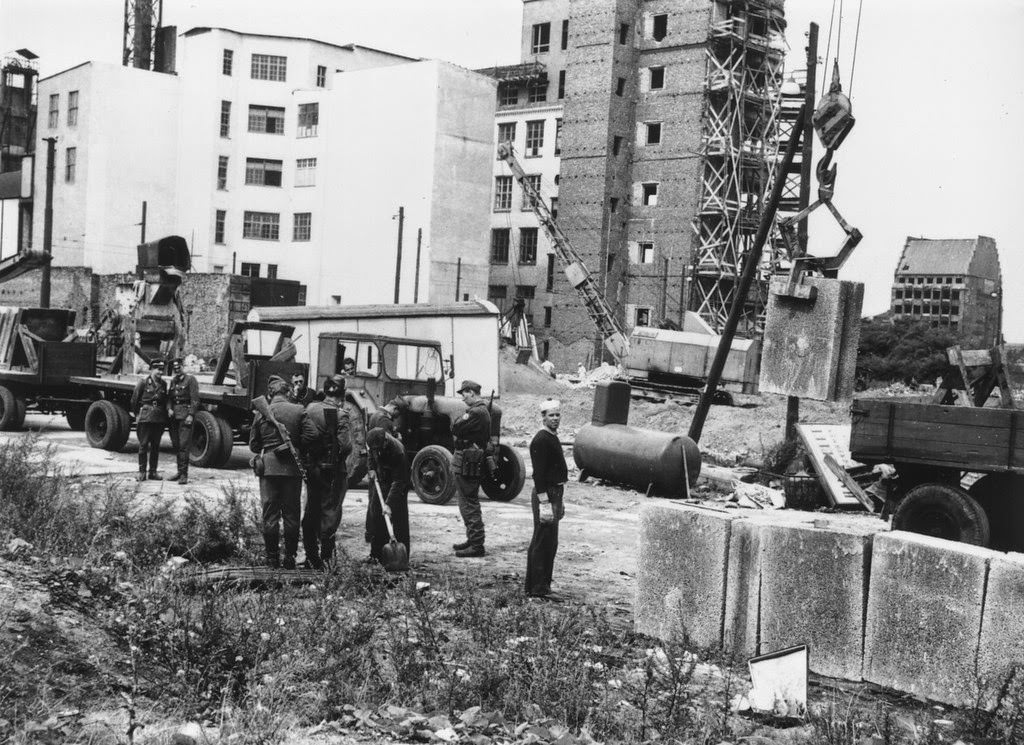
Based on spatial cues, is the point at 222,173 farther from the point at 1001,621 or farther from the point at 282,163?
the point at 1001,621

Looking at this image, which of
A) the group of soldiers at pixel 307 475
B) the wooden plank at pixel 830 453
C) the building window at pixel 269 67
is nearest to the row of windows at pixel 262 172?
the building window at pixel 269 67

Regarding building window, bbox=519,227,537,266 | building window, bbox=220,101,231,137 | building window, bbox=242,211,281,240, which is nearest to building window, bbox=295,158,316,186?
building window, bbox=242,211,281,240

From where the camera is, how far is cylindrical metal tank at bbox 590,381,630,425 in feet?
66.2

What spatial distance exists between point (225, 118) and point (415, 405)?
4606cm

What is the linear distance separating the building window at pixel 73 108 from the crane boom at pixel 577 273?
20.8 metres

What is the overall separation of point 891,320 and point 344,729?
5395cm

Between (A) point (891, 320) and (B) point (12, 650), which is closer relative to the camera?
(B) point (12, 650)

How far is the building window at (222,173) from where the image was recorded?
192 feet

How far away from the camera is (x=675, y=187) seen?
57.9m

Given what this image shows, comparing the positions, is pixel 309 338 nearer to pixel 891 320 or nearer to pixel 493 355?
pixel 493 355

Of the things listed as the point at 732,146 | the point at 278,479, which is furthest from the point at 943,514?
the point at 732,146

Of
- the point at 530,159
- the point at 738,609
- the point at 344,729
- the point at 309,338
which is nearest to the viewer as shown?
the point at 344,729

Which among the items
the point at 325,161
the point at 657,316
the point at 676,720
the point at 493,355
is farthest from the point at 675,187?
the point at 676,720

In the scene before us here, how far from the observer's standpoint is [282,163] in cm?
5891
